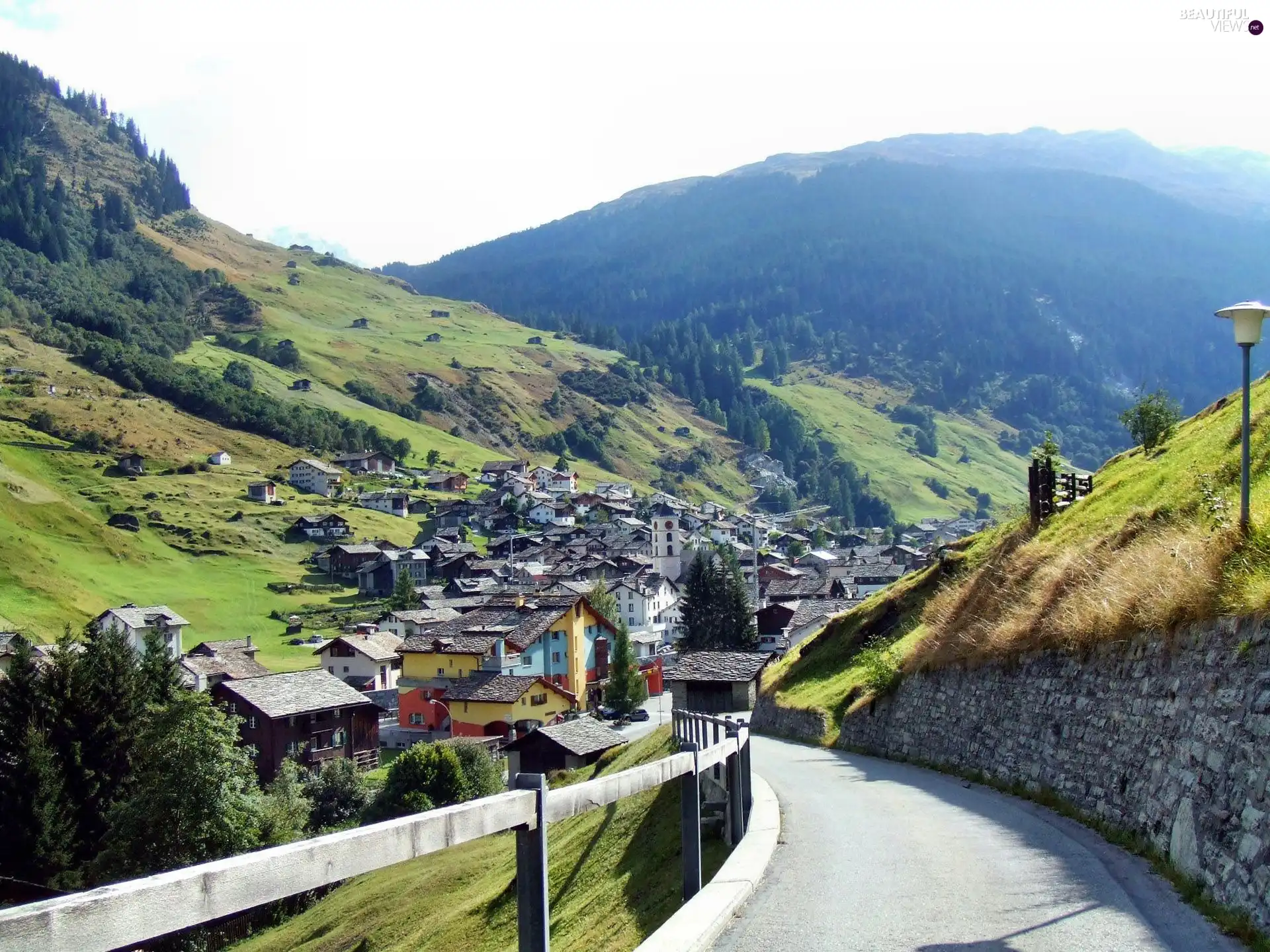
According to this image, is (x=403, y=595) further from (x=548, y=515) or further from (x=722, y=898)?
(x=722, y=898)

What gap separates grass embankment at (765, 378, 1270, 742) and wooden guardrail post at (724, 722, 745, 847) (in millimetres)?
4719

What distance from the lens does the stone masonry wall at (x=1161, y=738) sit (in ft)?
26.7

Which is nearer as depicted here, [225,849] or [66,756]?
[225,849]

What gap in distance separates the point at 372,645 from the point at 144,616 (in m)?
21.4

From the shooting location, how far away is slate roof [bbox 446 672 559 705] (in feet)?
227

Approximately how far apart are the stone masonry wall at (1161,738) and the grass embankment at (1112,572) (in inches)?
14.0

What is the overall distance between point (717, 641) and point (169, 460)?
10863cm

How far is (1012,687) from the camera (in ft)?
55.5

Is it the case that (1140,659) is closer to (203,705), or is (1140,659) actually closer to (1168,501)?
(1168,501)

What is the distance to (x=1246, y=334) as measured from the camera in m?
11.6

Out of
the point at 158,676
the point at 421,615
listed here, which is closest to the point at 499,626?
the point at 421,615

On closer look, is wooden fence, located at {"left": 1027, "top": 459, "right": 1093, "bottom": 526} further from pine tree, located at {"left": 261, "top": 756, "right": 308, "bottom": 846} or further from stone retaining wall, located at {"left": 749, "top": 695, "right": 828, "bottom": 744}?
pine tree, located at {"left": 261, "top": 756, "right": 308, "bottom": 846}

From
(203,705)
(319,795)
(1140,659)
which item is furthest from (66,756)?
(1140,659)

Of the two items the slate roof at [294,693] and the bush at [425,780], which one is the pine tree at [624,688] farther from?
the bush at [425,780]
